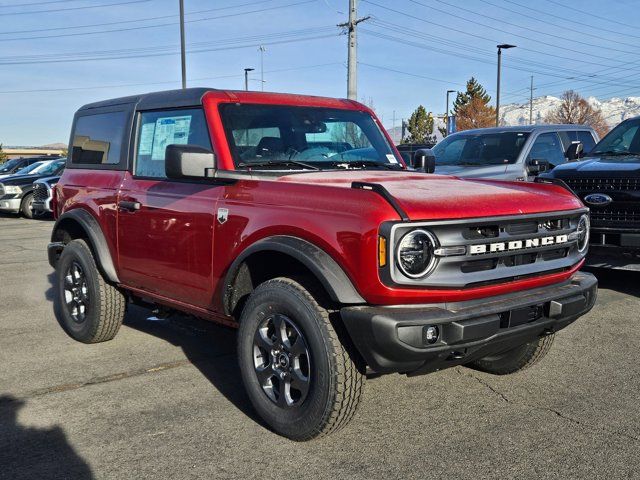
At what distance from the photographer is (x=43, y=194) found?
17.5 metres

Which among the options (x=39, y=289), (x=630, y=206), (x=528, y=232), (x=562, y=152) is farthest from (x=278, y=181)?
(x=562, y=152)

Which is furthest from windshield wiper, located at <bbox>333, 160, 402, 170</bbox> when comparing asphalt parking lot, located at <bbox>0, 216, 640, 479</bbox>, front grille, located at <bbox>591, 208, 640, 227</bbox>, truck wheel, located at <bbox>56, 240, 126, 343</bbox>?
front grille, located at <bbox>591, 208, 640, 227</bbox>

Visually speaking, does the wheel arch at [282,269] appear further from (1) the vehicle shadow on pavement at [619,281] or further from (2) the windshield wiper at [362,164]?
(1) the vehicle shadow on pavement at [619,281]

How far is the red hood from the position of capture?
3268 millimetres

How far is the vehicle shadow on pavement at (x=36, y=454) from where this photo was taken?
3.21m

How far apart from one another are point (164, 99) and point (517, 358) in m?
3.08

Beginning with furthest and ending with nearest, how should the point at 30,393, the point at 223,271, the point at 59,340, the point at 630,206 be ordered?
the point at 630,206
the point at 59,340
the point at 30,393
the point at 223,271

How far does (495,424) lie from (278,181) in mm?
1849

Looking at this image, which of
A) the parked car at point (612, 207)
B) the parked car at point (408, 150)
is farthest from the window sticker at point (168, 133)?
the parked car at point (408, 150)

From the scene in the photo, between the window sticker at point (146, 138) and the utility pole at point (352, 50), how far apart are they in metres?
15.2

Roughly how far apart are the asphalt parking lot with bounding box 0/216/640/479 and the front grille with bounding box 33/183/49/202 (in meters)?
12.7

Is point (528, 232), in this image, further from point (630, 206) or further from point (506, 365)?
point (630, 206)

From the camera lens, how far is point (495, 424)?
3.76m

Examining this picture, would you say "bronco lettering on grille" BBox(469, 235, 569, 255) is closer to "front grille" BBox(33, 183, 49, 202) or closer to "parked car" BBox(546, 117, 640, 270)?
"parked car" BBox(546, 117, 640, 270)
